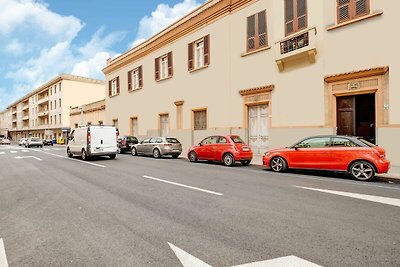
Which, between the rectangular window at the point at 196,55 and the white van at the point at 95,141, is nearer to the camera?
the white van at the point at 95,141

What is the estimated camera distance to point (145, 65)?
991 inches

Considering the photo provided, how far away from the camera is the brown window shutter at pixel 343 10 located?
39.2 feet

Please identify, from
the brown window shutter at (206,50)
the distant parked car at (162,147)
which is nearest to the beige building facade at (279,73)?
the brown window shutter at (206,50)

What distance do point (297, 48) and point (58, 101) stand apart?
5355 cm

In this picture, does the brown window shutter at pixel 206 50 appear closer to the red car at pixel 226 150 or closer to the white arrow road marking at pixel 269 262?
the red car at pixel 226 150

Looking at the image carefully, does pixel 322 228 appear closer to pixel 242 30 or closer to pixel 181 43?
pixel 242 30

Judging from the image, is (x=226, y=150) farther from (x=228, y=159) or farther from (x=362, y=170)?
(x=362, y=170)

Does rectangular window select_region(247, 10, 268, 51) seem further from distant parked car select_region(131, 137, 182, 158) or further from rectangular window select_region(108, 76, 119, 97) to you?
rectangular window select_region(108, 76, 119, 97)

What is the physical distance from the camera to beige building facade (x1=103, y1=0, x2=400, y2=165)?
11.2m

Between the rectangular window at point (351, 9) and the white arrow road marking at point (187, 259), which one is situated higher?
the rectangular window at point (351, 9)

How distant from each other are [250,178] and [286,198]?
2.81m

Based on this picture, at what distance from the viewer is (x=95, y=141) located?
1534 cm

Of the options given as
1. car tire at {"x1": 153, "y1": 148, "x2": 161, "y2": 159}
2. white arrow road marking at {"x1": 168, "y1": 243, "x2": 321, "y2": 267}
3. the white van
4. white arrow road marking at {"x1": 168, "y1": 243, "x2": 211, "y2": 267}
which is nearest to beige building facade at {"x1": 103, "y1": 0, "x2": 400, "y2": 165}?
car tire at {"x1": 153, "y1": 148, "x2": 161, "y2": 159}

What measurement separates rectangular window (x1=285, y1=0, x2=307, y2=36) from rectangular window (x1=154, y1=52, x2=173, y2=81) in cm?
1075
